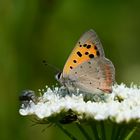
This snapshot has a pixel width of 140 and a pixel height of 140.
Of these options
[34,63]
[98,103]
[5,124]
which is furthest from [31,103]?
[34,63]

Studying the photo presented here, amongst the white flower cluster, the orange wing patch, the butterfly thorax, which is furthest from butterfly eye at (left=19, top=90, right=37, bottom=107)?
the orange wing patch

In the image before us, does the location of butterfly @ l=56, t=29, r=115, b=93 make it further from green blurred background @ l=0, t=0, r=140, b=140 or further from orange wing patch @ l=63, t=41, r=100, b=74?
green blurred background @ l=0, t=0, r=140, b=140

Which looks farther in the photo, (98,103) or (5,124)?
(5,124)

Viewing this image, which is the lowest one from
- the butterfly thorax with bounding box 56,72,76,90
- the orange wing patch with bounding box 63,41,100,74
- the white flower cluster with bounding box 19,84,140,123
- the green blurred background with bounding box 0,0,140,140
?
the white flower cluster with bounding box 19,84,140,123

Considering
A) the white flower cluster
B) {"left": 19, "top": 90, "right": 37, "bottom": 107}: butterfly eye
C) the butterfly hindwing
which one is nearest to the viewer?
the white flower cluster

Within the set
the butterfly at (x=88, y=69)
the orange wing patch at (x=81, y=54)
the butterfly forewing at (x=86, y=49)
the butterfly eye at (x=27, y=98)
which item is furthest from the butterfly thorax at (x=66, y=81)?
the butterfly eye at (x=27, y=98)

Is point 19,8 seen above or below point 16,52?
above

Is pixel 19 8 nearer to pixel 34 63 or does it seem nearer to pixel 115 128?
pixel 34 63
